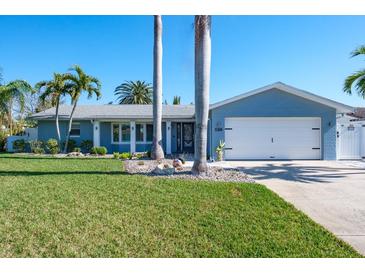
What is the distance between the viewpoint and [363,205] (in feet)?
18.7

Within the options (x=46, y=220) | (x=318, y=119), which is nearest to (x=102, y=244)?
(x=46, y=220)

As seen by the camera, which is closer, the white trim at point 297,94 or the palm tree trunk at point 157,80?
the palm tree trunk at point 157,80

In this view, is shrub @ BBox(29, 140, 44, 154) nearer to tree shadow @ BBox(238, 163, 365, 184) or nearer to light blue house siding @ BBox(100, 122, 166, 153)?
light blue house siding @ BBox(100, 122, 166, 153)

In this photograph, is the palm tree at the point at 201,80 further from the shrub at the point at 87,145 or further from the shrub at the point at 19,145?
the shrub at the point at 19,145

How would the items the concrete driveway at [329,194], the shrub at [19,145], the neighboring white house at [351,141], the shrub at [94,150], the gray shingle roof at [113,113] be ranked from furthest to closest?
the shrub at [19,145] → the gray shingle roof at [113,113] → the shrub at [94,150] → the neighboring white house at [351,141] → the concrete driveway at [329,194]

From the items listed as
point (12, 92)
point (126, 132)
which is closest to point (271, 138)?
point (126, 132)

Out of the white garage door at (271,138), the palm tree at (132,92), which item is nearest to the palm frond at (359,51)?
the white garage door at (271,138)

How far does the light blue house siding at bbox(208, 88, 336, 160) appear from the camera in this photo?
13.7 meters

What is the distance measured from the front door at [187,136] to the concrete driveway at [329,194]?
8.52 m

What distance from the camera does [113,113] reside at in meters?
18.2

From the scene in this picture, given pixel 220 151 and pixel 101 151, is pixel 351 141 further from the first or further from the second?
pixel 101 151

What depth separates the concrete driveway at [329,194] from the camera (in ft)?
14.6

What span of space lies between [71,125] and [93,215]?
1458 cm
